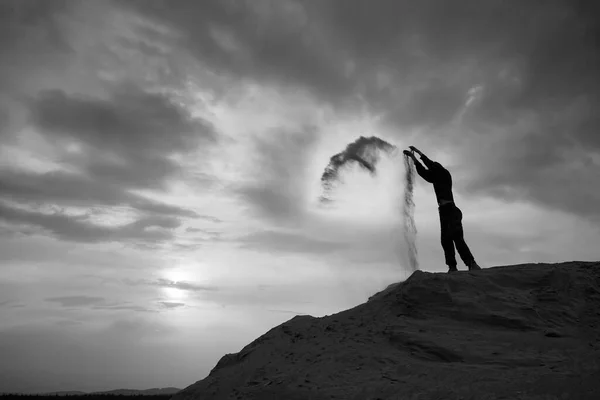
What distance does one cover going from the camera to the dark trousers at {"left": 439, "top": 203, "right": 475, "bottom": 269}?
11.2 meters

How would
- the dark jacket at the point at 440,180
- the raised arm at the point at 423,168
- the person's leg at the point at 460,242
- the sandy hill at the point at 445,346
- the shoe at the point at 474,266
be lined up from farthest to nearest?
1. the raised arm at the point at 423,168
2. the dark jacket at the point at 440,180
3. the person's leg at the point at 460,242
4. the shoe at the point at 474,266
5. the sandy hill at the point at 445,346

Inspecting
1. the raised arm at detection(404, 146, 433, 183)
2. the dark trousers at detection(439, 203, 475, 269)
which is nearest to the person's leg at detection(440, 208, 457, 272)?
the dark trousers at detection(439, 203, 475, 269)

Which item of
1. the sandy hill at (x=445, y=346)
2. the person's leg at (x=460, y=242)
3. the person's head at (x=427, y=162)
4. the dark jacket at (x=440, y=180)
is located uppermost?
the person's head at (x=427, y=162)

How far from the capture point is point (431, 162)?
11.9 meters

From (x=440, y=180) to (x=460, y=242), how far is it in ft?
5.69

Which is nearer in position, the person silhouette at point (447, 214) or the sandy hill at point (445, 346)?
the sandy hill at point (445, 346)

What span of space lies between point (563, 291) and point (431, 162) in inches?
177

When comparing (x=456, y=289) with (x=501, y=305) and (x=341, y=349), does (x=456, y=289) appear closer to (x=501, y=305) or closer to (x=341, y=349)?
(x=501, y=305)

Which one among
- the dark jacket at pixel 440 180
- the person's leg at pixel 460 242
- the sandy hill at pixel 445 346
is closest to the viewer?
the sandy hill at pixel 445 346

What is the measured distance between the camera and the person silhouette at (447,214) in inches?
441

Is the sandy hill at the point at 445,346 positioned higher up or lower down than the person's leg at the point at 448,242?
lower down

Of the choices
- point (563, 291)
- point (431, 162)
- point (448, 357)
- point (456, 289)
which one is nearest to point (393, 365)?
point (448, 357)

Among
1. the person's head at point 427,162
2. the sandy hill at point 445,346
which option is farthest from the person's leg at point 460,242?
the person's head at point 427,162

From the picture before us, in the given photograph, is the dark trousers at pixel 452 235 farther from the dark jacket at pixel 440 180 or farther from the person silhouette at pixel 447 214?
the dark jacket at pixel 440 180
